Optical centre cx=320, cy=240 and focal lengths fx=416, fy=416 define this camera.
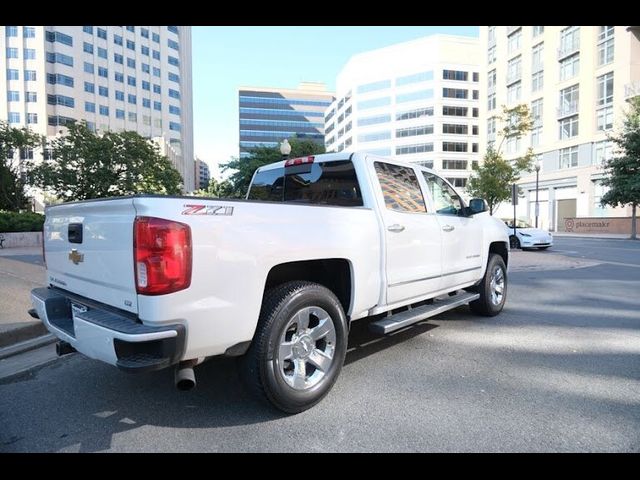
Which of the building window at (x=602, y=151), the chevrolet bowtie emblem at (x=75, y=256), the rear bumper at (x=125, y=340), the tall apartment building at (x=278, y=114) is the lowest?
the rear bumper at (x=125, y=340)

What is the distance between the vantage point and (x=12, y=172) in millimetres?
28453

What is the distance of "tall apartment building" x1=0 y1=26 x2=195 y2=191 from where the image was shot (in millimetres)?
63844

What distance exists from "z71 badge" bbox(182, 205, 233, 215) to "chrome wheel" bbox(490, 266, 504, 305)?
4.43 m

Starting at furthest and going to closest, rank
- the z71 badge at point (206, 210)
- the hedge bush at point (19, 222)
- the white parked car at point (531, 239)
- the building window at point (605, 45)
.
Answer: the building window at point (605, 45), the hedge bush at point (19, 222), the white parked car at point (531, 239), the z71 badge at point (206, 210)

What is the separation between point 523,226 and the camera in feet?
65.2

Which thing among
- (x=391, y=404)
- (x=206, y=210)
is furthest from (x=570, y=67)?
(x=206, y=210)

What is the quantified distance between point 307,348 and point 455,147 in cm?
8018

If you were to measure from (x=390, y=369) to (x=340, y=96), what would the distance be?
9905 centimetres

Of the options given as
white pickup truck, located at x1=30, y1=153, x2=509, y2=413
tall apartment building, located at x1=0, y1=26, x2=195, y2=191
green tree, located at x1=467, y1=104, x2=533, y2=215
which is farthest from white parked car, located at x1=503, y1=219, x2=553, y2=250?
tall apartment building, located at x1=0, y1=26, x2=195, y2=191

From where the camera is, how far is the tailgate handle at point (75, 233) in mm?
3066

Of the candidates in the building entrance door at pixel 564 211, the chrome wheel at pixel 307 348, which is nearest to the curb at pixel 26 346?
the chrome wheel at pixel 307 348

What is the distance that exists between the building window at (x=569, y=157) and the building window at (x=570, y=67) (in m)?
7.20

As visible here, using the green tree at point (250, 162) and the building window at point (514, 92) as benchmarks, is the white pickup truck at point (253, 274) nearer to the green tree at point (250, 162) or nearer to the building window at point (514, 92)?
the green tree at point (250, 162)

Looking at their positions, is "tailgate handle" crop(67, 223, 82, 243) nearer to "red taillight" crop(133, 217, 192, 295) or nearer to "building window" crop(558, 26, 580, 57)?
"red taillight" crop(133, 217, 192, 295)
